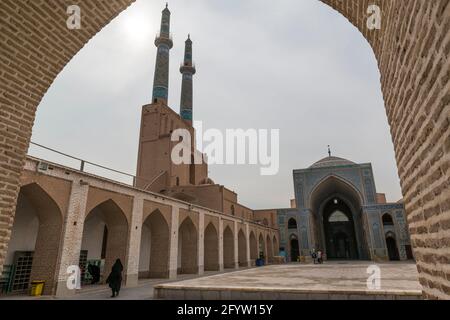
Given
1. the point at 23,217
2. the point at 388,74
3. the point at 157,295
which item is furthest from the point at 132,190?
the point at 388,74

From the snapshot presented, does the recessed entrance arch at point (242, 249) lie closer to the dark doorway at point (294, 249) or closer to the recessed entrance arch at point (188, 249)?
the recessed entrance arch at point (188, 249)

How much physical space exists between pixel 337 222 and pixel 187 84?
23417 millimetres

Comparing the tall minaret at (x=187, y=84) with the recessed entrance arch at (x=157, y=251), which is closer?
the recessed entrance arch at (x=157, y=251)

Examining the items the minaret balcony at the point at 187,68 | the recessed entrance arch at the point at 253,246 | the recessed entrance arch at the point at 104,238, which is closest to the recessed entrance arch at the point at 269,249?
the recessed entrance arch at the point at 253,246

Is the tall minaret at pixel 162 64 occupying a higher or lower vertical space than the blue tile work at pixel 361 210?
higher

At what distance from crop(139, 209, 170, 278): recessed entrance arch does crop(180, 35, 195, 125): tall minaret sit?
63.1ft

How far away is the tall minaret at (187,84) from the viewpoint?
32.6 meters

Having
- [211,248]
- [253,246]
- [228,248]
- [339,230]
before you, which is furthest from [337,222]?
[211,248]

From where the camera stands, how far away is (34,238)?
34.0 feet

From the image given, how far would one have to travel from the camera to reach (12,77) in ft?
10.1

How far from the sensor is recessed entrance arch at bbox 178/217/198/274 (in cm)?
1620

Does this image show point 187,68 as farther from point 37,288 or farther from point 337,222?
point 37,288

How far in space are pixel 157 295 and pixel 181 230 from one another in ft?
29.3

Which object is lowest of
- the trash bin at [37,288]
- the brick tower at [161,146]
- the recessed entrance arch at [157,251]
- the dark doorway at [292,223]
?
the trash bin at [37,288]
